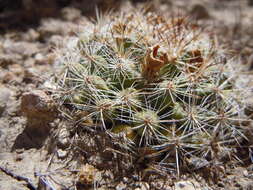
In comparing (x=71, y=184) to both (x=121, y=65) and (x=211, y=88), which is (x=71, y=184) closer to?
(x=121, y=65)

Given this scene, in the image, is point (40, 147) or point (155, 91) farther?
point (40, 147)

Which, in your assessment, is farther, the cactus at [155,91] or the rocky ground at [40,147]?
the cactus at [155,91]

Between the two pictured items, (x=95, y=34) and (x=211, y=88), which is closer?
(x=211, y=88)

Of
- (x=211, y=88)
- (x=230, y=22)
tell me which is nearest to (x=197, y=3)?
(x=230, y=22)

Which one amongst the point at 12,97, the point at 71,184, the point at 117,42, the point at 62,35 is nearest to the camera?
the point at 71,184

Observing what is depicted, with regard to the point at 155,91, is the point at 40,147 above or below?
below

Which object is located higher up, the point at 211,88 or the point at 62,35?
the point at 62,35

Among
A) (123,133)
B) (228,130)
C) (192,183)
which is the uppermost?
(123,133)

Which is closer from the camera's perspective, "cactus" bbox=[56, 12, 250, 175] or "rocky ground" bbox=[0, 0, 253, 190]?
"rocky ground" bbox=[0, 0, 253, 190]
